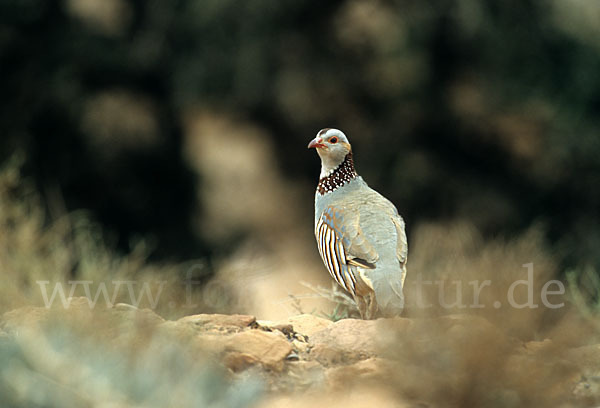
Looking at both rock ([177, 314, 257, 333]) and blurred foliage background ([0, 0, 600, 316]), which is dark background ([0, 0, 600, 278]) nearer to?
blurred foliage background ([0, 0, 600, 316])

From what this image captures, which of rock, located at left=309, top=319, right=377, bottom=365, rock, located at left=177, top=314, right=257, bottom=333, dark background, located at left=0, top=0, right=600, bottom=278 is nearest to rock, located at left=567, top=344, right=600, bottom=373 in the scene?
rock, located at left=309, top=319, right=377, bottom=365

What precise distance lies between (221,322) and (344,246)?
2.80 ft

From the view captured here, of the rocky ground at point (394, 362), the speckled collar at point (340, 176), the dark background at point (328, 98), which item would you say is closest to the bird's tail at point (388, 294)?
the rocky ground at point (394, 362)

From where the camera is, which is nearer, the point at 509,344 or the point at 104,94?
the point at 509,344

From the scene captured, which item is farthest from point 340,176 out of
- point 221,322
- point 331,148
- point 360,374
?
point 360,374

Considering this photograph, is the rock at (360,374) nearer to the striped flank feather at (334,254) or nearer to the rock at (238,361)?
the rock at (238,361)

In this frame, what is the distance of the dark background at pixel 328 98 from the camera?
12922mm

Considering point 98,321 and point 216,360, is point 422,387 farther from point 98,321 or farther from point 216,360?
point 98,321

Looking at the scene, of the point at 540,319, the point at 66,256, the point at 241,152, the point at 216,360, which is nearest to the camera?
the point at 216,360

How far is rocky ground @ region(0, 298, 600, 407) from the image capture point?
326 cm

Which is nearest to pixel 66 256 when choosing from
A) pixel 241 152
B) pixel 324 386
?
pixel 324 386

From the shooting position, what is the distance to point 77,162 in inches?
514

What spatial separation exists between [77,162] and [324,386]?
10.3 metres

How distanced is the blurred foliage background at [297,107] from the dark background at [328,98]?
0.03m
